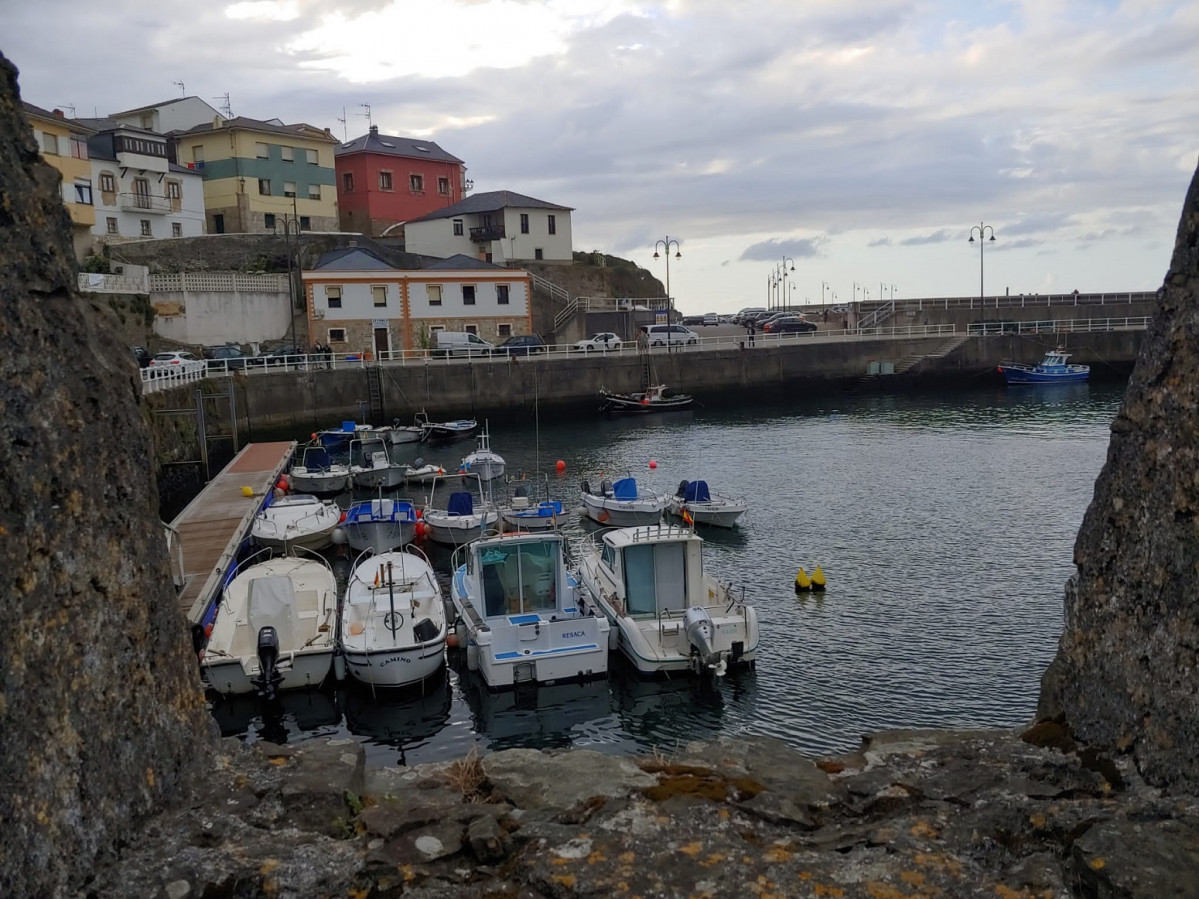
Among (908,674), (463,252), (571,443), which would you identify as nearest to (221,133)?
(463,252)

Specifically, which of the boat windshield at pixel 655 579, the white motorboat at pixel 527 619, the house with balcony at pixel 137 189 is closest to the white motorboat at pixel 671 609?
the boat windshield at pixel 655 579

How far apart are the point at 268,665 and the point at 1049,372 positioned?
6977 cm

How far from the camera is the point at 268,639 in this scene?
18.7 metres

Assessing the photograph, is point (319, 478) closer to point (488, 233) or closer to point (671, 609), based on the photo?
point (671, 609)

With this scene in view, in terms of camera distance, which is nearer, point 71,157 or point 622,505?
point 622,505

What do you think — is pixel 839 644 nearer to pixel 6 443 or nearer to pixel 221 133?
pixel 6 443

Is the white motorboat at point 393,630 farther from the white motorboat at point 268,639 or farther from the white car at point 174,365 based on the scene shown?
the white car at point 174,365

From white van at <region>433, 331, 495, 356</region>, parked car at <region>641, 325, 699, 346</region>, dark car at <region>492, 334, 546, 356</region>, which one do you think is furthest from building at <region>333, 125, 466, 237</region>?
parked car at <region>641, 325, 699, 346</region>

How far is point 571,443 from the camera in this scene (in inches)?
2156

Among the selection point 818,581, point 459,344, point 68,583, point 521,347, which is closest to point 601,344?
point 521,347

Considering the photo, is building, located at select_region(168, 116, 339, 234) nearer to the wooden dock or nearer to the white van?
the white van

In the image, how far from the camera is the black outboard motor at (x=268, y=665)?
18558mm

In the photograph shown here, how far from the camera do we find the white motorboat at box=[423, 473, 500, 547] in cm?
3130

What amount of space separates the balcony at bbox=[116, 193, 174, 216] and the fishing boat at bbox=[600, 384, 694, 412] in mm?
36934
